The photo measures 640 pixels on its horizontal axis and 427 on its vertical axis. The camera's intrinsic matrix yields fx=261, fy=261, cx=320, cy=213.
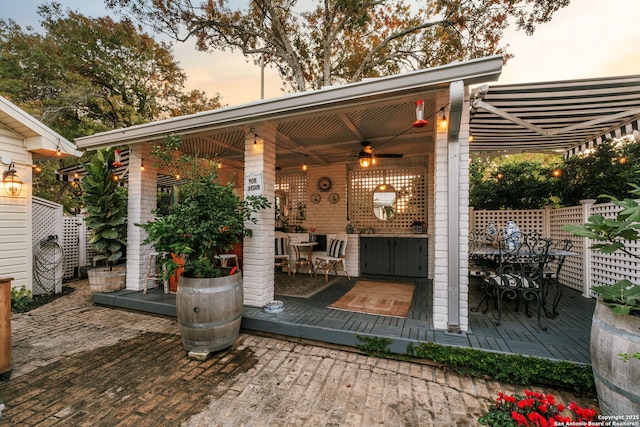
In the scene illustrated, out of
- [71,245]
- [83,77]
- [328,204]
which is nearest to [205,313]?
[328,204]

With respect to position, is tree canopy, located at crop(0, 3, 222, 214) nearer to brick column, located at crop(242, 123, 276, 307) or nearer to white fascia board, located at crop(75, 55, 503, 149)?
white fascia board, located at crop(75, 55, 503, 149)

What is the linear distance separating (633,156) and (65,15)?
1699cm

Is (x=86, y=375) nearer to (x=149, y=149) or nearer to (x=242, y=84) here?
(x=149, y=149)

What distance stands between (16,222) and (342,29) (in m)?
9.36

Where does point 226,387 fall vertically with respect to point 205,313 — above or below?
below

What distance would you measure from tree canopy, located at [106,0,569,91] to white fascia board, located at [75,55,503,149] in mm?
5200

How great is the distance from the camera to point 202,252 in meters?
2.88

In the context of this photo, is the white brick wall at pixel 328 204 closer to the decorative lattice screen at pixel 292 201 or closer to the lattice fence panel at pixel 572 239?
the decorative lattice screen at pixel 292 201

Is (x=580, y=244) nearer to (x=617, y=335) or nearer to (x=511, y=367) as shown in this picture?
(x=511, y=367)

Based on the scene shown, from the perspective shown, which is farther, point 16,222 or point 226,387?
point 16,222

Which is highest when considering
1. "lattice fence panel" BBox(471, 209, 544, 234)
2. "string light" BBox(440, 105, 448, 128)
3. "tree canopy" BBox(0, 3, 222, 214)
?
"tree canopy" BBox(0, 3, 222, 214)

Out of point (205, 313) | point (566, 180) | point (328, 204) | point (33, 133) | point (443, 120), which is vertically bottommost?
point (205, 313)

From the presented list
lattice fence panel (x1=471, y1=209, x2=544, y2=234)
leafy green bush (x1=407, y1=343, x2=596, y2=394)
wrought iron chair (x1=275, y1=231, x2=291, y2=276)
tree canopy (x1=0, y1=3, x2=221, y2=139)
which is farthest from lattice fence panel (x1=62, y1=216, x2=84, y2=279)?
lattice fence panel (x1=471, y1=209, x2=544, y2=234)

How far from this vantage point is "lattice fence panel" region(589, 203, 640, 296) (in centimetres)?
322
